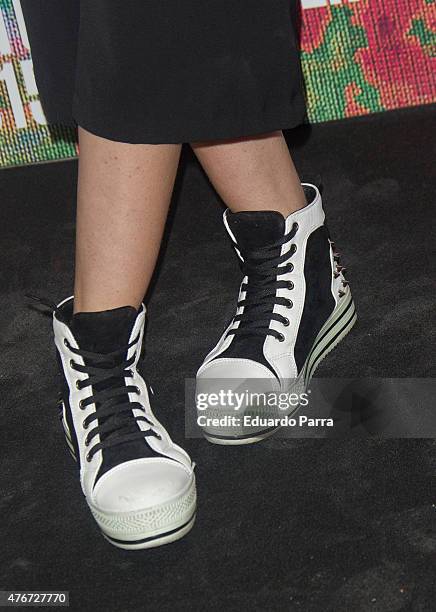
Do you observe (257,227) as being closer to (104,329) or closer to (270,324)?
(270,324)

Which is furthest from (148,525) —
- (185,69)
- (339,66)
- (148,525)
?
(339,66)

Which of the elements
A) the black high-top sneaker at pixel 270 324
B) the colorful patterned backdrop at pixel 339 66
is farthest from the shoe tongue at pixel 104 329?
the colorful patterned backdrop at pixel 339 66

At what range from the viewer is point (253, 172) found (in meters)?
1.11

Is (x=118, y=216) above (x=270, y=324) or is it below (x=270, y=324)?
above

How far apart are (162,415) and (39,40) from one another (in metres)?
0.48

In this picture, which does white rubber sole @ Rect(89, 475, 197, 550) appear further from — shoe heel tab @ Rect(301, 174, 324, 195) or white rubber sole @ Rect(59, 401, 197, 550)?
shoe heel tab @ Rect(301, 174, 324, 195)

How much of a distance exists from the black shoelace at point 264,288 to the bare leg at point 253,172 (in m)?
0.05

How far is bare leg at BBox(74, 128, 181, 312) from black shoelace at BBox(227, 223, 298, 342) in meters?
0.14

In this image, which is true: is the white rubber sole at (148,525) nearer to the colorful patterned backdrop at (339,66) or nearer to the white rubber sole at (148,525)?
the white rubber sole at (148,525)

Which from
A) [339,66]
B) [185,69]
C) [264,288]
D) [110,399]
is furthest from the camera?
[339,66]

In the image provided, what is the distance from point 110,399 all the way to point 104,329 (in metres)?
0.08

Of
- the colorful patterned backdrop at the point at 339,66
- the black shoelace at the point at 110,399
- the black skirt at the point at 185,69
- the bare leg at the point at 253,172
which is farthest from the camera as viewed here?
the colorful patterned backdrop at the point at 339,66

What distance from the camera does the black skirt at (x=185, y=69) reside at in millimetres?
889

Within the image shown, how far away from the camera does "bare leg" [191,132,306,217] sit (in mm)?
1097
